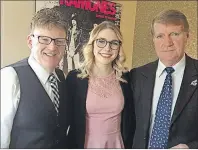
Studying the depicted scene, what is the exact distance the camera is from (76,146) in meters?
1.19

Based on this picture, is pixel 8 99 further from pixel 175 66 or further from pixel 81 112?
pixel 175 66

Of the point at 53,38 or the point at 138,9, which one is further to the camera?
the point at 138,9

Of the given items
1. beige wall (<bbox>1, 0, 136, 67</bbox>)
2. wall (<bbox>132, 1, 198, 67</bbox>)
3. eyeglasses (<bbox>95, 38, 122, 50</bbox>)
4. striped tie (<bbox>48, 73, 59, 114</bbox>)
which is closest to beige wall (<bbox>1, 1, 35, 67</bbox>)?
beige wall (<bbox>1, 0, 136, 67</bbox>)

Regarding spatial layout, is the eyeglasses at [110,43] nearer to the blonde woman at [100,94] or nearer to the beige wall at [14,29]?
the blonde woman at [100,94]

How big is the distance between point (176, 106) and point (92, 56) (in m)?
0.38

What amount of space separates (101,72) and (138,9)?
32 cm

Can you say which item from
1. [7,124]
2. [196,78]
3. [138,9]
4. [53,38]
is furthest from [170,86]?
[7,124]

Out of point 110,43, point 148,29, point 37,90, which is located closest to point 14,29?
point 37,90

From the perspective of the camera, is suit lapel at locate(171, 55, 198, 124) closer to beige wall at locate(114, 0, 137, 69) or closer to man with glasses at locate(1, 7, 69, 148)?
beige wall at locate(114, 0, 137, 69)

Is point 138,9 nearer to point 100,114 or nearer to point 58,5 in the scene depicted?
point 58,5

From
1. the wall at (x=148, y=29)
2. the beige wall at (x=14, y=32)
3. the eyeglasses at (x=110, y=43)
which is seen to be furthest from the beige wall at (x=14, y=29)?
the wall at (x=148, y=29)

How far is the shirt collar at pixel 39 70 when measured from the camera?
111 cm

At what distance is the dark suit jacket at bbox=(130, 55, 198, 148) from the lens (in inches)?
46.3

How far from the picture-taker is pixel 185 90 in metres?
1.18
